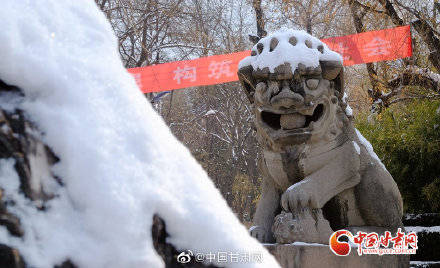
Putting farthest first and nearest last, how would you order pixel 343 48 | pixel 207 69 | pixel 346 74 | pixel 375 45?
pixel 346 74
pixel 207 69
pixel 343 48
pixel 375 45

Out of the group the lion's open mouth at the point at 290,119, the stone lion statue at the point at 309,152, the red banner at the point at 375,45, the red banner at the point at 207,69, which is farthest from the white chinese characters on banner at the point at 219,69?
the lion's open mouth at the point at 290,119

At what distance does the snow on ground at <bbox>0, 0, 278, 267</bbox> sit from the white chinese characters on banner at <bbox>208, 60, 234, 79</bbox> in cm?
844

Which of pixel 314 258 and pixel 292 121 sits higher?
pixel 292 121

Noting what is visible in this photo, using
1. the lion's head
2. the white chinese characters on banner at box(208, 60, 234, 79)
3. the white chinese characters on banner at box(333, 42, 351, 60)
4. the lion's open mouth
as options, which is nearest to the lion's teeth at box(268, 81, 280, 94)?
the lion's head

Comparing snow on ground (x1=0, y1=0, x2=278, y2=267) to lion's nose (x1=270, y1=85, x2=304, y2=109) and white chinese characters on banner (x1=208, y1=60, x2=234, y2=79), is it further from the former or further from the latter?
white chinese characters on banner (x1=208, y1=60, x2=234, y2=79)

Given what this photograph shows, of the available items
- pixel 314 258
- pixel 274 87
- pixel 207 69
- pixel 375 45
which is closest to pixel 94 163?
pixel 314 258

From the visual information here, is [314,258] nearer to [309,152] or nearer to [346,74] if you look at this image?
[309,152]

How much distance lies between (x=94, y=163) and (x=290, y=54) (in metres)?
2.89

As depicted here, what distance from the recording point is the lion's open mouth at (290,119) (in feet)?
11.5

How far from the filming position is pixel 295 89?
11.5 ft

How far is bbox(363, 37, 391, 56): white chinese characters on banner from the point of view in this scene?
7679 mm

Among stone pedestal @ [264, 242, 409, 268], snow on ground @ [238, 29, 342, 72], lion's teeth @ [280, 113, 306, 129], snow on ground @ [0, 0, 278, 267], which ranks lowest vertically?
stone pedestal @ [264, 242, 409, 268]

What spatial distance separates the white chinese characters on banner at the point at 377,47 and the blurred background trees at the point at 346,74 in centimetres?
21

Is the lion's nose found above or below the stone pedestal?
above
